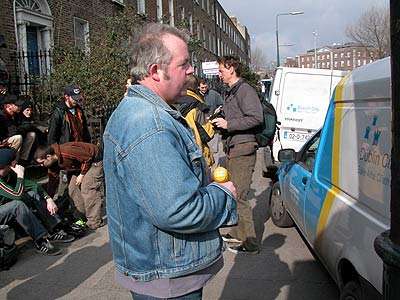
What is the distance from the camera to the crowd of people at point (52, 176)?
5.19 metres

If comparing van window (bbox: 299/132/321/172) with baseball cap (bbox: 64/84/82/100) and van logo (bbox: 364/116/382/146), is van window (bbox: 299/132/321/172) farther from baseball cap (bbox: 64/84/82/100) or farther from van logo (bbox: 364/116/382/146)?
baseball cap (bbox: 64/84/82/100)

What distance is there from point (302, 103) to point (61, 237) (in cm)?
618

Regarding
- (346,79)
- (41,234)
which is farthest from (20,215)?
(346,79)

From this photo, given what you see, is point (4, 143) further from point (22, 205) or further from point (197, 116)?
point (197, 116)

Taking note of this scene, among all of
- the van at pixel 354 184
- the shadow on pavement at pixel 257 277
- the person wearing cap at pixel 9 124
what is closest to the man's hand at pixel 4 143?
the person wearing cap at pixel 9 124

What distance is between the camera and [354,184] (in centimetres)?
291

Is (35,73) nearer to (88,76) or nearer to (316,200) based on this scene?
(88,76)

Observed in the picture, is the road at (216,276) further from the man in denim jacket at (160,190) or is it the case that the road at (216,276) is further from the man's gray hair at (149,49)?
the man's gray hair at (149,49)

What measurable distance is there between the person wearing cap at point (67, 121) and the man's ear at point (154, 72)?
16.3 ft

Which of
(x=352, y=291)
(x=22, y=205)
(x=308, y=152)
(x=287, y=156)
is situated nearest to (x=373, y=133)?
(x=352, y=291)

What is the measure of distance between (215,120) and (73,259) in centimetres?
216

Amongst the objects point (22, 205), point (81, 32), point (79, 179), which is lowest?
point (22, 205)

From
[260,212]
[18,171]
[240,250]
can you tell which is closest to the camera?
[240,250]

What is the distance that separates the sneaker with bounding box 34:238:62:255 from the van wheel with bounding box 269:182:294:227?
8.91ft
